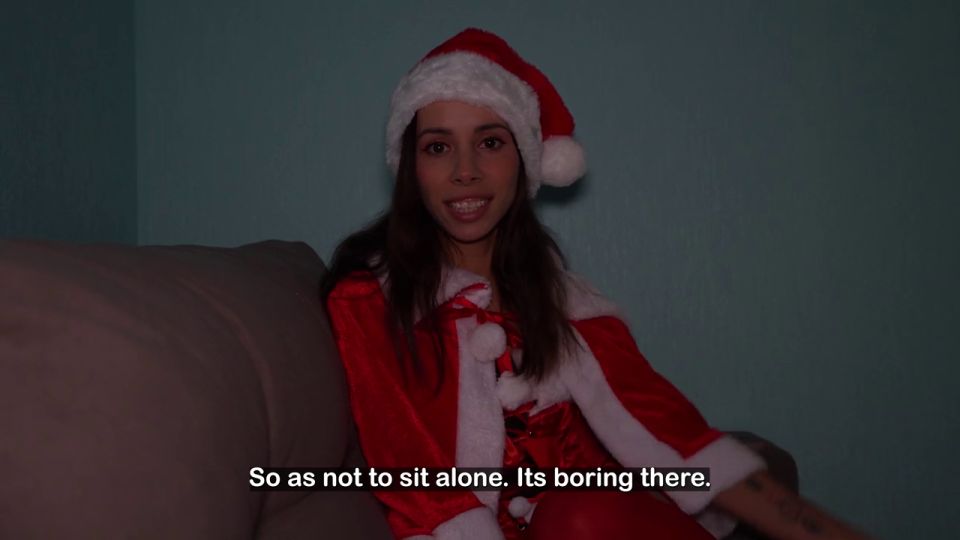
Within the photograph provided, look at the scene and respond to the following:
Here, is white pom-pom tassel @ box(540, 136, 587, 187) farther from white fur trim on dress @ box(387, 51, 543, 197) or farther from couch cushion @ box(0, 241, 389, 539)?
couch cushion @ box(0, 241, 389, 539)

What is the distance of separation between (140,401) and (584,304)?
3.01ft

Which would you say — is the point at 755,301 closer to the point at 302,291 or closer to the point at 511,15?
the point at 511,15

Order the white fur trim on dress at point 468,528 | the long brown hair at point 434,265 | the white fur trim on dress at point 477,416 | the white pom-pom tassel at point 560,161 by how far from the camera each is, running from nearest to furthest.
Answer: the white fur trim on dress at point 468,528 → the white fur trim on dress at point 477,416 → the long brown hair at point 434,265 → the white pom-pom tassel at point 560,161

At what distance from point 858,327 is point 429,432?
1.13m

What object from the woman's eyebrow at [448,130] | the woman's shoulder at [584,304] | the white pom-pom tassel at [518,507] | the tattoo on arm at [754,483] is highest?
the woman's eyebrow at [448,130]

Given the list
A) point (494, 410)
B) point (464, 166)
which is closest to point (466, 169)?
point (464, 166)

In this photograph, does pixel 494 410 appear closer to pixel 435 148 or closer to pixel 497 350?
pixel 497 350

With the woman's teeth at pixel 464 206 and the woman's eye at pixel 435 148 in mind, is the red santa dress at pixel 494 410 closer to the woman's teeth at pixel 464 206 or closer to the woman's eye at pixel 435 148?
the woman's teeth at pixel 464 206

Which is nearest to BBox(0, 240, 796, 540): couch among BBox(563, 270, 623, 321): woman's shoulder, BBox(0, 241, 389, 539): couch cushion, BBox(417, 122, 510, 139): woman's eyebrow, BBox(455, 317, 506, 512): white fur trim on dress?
BBox(0, 241, 389, 539): couch cushion

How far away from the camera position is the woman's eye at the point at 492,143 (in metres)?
1.34

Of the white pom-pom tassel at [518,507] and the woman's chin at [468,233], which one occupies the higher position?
the woman's chin at [468,233]

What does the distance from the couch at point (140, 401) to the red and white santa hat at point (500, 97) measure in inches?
20.4

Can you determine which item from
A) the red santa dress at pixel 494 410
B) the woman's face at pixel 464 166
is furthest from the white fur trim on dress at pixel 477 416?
the woman's face at pixel 464 166

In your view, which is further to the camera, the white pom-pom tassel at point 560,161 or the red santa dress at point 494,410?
the white pom-pom tassel at point 560,161
